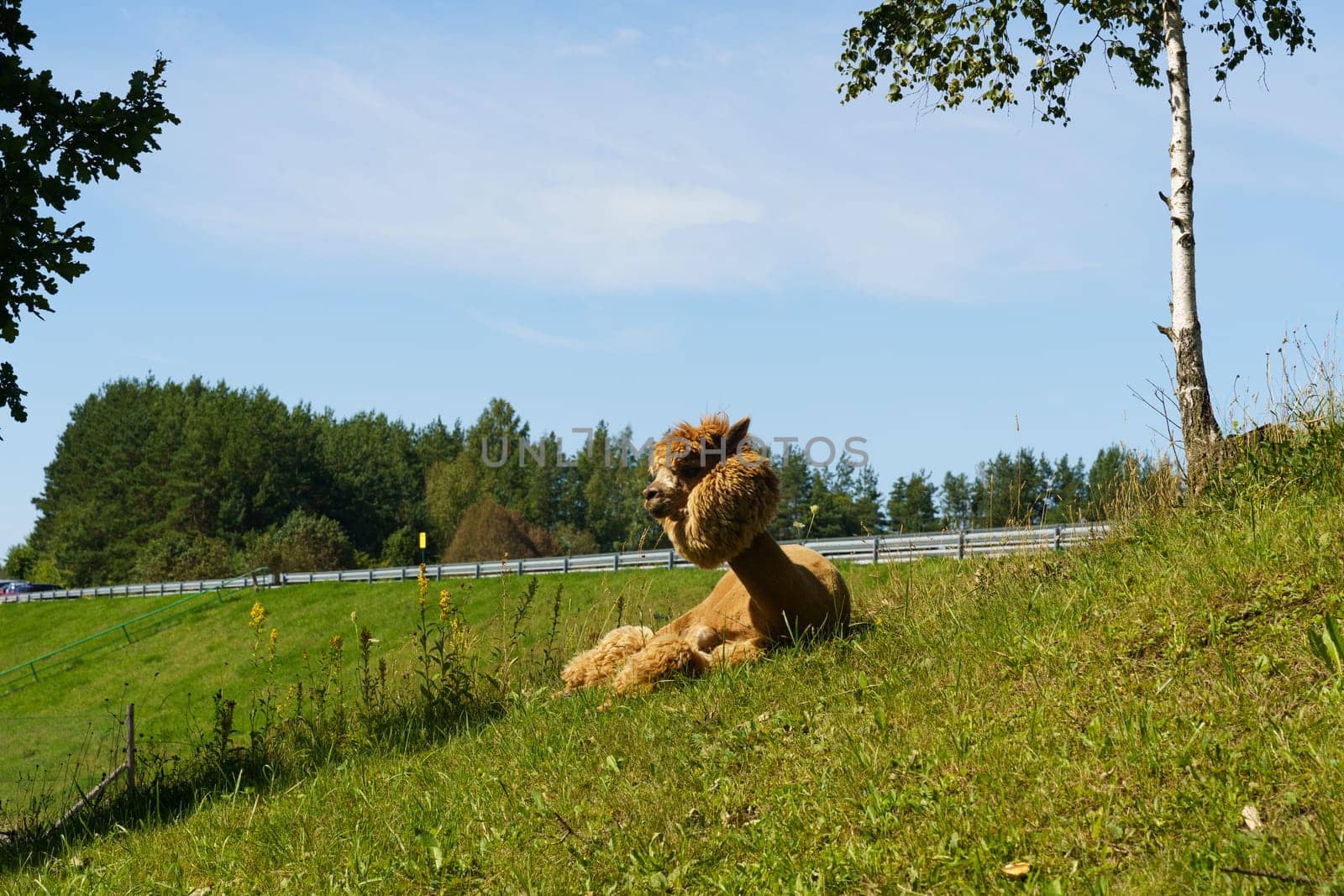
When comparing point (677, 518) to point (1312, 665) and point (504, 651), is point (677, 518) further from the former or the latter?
point (1312, 665)

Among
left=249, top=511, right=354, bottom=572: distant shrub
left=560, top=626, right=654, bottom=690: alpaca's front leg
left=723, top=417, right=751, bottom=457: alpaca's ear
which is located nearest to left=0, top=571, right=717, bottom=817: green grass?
left=560, top=626, right=654, bottom=690: alpaca's front leg

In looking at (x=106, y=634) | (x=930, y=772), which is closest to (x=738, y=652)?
(x=930, y=772)

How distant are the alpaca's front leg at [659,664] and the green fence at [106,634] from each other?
3191cm

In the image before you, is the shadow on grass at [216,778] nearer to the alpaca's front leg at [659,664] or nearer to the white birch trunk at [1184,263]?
the alpaca's front leg at [659,664]

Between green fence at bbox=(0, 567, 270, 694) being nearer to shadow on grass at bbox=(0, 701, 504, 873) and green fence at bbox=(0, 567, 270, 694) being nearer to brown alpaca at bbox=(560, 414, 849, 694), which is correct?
shadow on grass at bbox=(0, 701, 504, 873)

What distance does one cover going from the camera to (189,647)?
1313 inches

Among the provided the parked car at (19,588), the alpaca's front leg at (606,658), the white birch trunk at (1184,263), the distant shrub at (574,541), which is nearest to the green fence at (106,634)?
the distant shrub at (574,541)

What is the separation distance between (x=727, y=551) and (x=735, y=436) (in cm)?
77

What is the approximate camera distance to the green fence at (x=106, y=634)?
3412cm

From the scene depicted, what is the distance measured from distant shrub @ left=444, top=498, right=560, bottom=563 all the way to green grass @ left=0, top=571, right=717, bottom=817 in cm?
1963

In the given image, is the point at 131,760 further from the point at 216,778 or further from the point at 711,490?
the point at 711,490

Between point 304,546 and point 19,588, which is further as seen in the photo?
point 19,588

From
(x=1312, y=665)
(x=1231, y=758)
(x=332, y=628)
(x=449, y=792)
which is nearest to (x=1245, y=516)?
(x=1312, y=665)

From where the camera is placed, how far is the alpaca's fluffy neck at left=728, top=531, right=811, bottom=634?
6.92 metres
